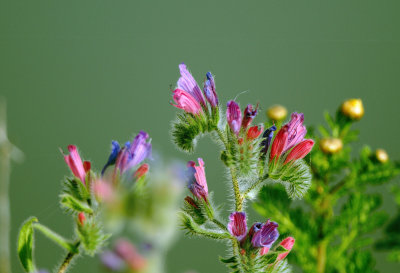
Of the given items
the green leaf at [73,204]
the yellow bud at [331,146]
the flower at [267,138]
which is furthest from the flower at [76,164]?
the yellow bud at [331,146]

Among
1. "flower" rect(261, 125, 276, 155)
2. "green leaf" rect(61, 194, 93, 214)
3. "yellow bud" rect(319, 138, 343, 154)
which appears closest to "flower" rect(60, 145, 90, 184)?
"green leaf" rect(61, 194, 93, 214)

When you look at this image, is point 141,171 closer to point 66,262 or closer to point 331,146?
point 66,262

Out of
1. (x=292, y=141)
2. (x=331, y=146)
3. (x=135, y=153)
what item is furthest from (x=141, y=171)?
(x=331, y=146)

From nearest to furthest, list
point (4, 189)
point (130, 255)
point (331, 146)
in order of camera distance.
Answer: point (130, 255) < point (4, 189) < point (331, 146)

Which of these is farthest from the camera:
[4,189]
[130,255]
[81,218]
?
[4,189]

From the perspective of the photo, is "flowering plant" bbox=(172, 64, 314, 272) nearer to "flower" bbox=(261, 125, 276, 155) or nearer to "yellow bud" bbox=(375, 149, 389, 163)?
"flower" bbox=(261, 125, 276, 155)

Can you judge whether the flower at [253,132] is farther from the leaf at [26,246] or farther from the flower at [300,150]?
the leaf at [26,246]
